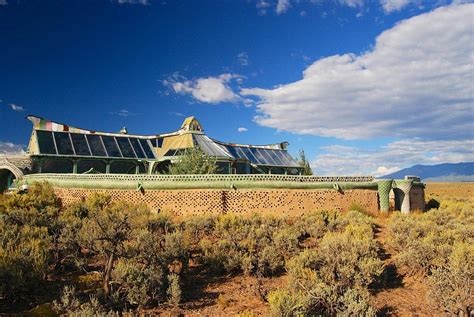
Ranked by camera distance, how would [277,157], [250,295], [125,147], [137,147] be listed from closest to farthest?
[250,295] < [125,147] < [137,147] < [277,157]

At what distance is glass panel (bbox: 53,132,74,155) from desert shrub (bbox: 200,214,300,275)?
1970 centimetres

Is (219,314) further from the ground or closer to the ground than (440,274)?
closer to the ground

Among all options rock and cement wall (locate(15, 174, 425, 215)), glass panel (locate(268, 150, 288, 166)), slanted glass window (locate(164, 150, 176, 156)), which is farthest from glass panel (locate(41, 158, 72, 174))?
glass panel (locate(268, 150, 288, 166))

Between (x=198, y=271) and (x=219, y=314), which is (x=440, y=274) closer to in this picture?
(x=219, y=314)

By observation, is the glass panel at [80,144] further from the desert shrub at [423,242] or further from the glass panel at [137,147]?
the desert shrub at [423,242]

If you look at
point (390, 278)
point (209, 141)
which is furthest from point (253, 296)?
point (209, 141)

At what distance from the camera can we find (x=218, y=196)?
64.1 feet

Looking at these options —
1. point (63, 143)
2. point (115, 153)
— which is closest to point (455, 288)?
point (115, 153)

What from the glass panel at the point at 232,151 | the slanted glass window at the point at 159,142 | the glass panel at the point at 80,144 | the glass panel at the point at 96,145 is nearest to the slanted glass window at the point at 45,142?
the glass panel at the point at 80,144

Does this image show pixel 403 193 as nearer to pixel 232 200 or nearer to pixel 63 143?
pixel 232 200

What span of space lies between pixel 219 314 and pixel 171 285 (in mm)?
1485

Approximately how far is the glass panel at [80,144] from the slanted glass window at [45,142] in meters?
1.80

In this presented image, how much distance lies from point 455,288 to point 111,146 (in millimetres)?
30687

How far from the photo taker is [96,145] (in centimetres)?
3284
